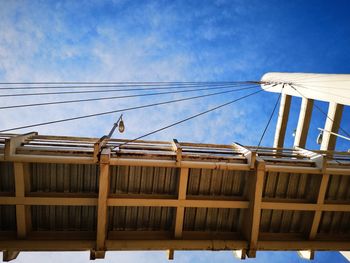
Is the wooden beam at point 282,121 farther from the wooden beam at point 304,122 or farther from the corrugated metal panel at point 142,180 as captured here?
the corrugated metal panel at point 142,180

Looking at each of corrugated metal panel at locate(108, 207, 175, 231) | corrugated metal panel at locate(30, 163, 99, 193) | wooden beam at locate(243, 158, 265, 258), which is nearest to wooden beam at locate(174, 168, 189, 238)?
corrugated metal panel at locate(108, 207, 175, 231)

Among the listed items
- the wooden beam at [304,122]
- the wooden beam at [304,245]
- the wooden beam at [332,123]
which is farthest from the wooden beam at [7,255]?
the wooden beam at [304,122]

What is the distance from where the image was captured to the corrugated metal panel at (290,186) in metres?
7.21

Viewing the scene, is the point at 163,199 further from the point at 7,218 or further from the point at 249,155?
the point at 7,218

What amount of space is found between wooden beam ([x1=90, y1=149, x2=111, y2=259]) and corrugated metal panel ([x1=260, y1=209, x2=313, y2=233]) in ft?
15.2

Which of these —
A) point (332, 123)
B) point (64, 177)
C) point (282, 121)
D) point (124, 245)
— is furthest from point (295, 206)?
point (282, 121)

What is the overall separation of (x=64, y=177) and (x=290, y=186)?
660 centimetres

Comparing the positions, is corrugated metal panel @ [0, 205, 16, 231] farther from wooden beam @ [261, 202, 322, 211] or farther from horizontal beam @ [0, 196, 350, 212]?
wooden beam @ [261, 202, 322, 211]

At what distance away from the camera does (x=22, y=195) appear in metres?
6.04

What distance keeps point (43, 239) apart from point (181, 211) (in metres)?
3.75

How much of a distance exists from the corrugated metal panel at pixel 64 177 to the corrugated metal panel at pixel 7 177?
51cm

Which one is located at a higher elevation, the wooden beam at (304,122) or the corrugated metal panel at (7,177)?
the wooden beam at (304,122)

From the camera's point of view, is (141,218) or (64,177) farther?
(141,218)

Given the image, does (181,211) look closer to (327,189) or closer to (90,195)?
→ (90,195)
